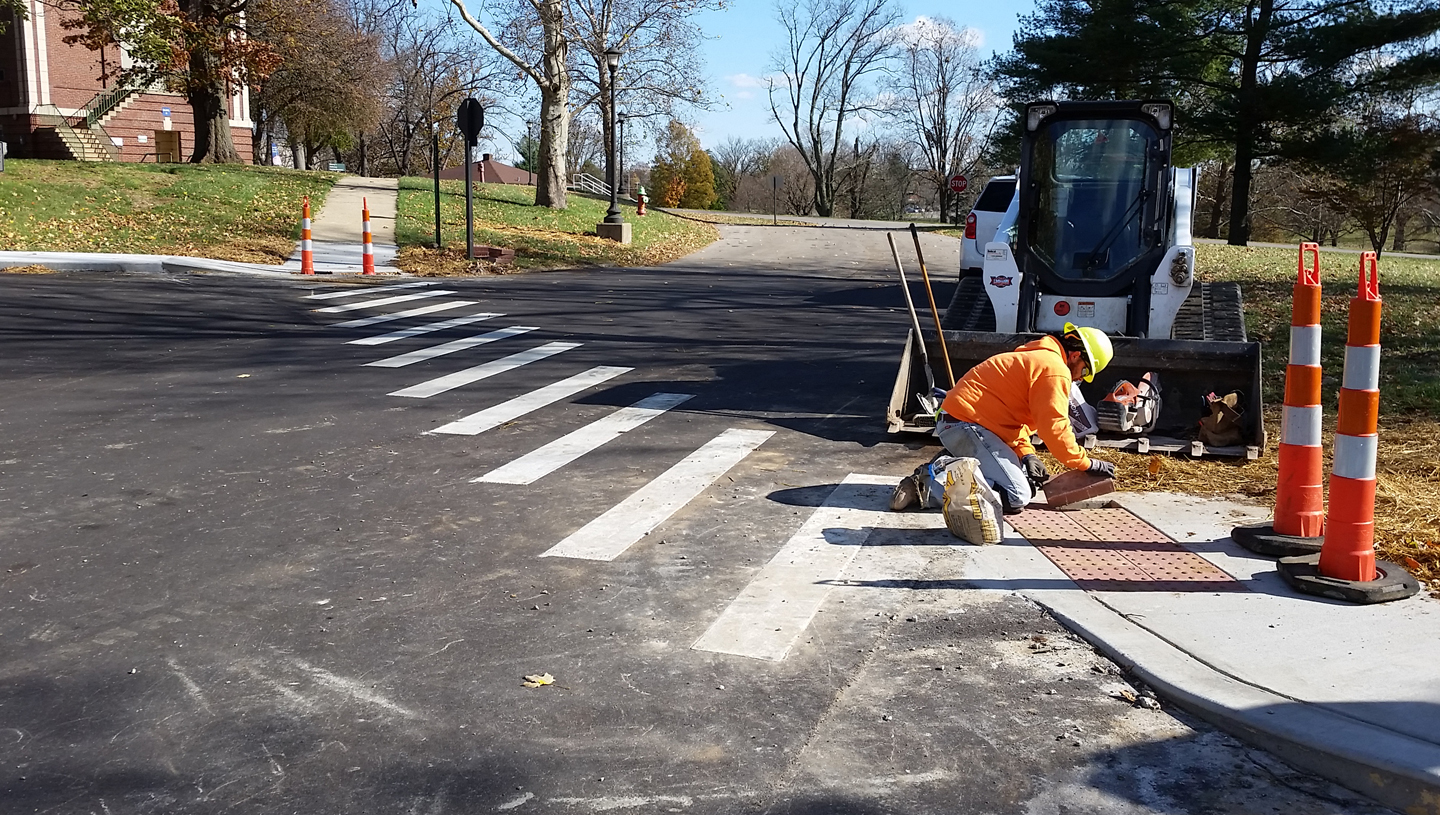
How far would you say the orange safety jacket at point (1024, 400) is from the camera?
6.41 meters

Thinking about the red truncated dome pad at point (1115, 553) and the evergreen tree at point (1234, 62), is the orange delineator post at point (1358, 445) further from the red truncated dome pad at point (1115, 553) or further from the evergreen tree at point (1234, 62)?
the evergreen tree at point (1234, 62)

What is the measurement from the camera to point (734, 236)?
36.2m

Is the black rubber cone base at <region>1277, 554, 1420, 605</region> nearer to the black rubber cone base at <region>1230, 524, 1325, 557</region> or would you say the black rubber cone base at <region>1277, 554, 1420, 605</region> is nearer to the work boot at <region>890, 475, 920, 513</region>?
the black rubber cone base at <region>1230, 524, 1325, 557</region>

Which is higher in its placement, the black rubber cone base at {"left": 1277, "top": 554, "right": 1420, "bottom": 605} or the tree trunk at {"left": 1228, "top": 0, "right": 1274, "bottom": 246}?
the tree trunk at {"left": 1228, "top": 0, "right": 1274, "bottom": 246}

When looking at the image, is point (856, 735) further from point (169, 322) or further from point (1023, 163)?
point (169, 322)

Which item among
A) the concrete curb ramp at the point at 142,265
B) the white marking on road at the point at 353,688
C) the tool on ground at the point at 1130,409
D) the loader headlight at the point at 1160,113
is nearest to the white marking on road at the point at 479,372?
the tool on ground at the point at 1130,409

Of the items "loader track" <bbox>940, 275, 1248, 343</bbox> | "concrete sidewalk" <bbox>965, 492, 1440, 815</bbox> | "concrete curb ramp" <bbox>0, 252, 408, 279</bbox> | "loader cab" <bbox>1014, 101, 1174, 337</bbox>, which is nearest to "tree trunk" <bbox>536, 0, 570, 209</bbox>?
"concrete curb ramp" <bbox>0, 252, 408, 279</bbox>

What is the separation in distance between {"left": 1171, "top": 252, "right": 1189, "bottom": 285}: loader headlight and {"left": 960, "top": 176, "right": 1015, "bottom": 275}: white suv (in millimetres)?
7794

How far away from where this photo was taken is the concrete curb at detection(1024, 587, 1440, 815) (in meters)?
3.63

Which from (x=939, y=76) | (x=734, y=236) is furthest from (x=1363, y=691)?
(x=939, y=76)

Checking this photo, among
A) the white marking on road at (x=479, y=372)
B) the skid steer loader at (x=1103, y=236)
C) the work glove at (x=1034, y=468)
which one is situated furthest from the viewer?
the skid steer loader at (x=1103, y=236)

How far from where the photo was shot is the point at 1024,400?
6.66 m

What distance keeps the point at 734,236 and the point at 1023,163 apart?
1013 inches

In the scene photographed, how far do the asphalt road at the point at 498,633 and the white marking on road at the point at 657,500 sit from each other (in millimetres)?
58
